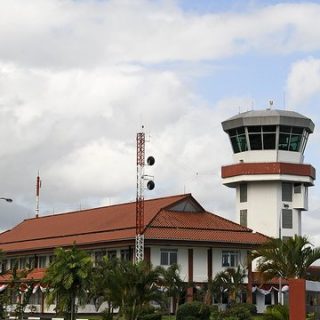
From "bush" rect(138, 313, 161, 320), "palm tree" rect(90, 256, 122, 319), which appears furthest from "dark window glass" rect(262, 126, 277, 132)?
"bush" rect(138, 313, 161, 320)

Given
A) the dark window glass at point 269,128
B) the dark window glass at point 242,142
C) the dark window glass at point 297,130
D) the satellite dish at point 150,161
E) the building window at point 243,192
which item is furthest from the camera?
the building window at point 243,192

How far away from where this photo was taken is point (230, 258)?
80812 mm

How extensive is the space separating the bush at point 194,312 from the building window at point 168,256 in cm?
1721

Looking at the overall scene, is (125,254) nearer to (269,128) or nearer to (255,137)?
(255,137)

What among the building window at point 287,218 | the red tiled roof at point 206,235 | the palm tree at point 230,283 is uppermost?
the building window at point 287,218

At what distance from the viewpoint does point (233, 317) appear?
194ft

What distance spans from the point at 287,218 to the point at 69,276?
4031 cm

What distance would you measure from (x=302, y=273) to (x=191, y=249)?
25671 millimetres

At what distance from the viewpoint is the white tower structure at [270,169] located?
9112cm

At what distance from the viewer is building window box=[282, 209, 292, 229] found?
93438mm

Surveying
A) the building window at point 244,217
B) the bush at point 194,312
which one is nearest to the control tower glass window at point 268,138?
the building window at point 244,217

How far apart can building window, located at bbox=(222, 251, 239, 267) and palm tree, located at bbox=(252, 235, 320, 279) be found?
26.3 m

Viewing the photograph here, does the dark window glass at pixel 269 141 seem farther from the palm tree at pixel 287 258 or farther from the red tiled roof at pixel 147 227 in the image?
the palm tree at pixel 287 258

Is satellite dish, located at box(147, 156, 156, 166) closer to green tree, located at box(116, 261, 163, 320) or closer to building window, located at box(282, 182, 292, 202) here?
green tree, located at box(116, 261, 163, 320)
